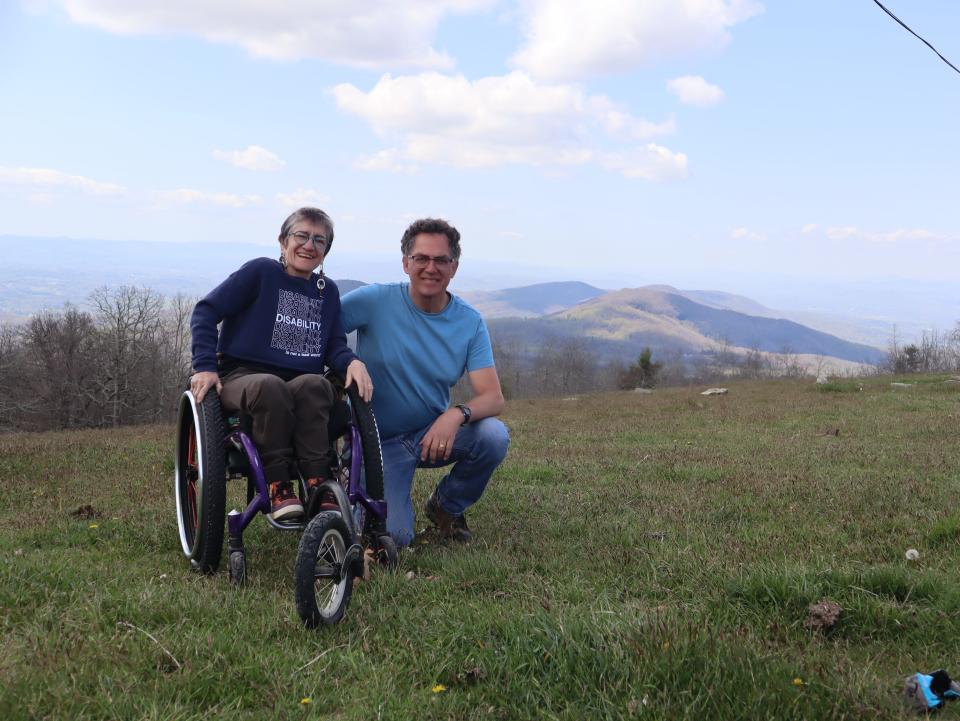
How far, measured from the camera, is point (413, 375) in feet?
16.1

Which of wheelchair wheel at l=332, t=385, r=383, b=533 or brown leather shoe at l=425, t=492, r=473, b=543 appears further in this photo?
brown leather shoe at l=425, t=492, r=473, b=543

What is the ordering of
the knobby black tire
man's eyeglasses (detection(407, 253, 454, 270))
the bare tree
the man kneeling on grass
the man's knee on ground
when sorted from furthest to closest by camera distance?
the bare tree, the man's knee on ground, the man kneeling on grass, man's eyeglasses (detection(407, 253, 454, 270)), the knobby black tire

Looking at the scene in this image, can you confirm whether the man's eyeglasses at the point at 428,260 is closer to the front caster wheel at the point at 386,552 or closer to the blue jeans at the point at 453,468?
the blue jeans at the point at 453,468

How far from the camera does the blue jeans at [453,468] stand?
492cm

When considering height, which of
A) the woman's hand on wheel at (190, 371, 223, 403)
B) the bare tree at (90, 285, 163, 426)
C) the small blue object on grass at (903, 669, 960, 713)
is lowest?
the bare tree at (90, 285, 163, 426)

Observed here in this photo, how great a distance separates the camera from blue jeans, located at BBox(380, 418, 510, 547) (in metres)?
4.92

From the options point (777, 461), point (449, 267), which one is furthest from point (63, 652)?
point (777, 461)

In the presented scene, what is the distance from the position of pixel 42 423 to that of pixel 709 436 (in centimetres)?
4278

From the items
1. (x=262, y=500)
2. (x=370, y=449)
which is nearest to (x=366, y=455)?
(x=370, y=449)

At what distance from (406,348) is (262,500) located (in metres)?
1.49

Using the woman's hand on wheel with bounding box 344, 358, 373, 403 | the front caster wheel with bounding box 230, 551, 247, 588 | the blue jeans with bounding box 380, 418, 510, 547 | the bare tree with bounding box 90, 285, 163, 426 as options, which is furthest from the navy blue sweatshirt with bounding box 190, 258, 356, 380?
the bare tree with bounding box 90, 285, 163, 426

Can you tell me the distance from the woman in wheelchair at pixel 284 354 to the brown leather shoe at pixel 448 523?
122 centimetres

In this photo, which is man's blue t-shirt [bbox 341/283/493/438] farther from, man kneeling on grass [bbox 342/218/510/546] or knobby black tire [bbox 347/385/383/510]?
knobby black tire [bbox 347/385/383/510]

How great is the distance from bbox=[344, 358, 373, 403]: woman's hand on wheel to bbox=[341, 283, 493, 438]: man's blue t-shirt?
48 cm
